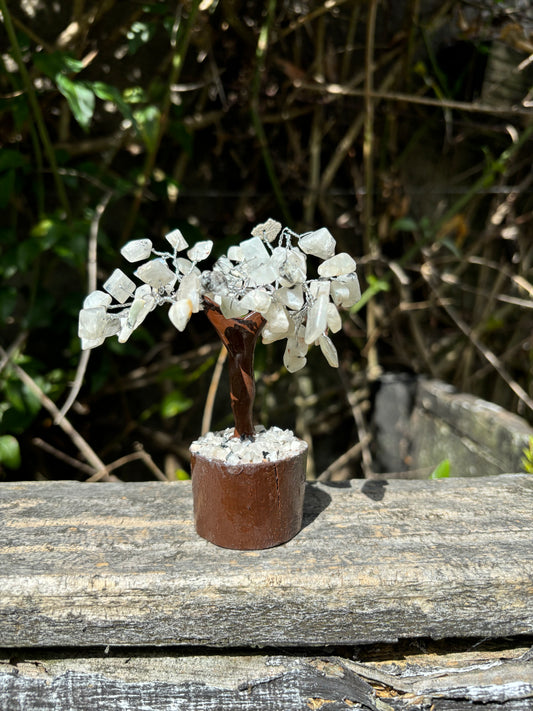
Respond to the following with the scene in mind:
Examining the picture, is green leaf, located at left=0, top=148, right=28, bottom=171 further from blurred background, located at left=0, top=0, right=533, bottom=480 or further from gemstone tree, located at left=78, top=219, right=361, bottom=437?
gemstone tree, located at left=78, top=219, right=361, bottom=437

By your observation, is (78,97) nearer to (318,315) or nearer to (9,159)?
(9,159)

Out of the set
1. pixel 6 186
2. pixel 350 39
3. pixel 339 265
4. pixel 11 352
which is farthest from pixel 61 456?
pixel 350 39

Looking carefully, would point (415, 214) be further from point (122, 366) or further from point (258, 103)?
point (122, 366)

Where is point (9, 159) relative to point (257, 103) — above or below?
below

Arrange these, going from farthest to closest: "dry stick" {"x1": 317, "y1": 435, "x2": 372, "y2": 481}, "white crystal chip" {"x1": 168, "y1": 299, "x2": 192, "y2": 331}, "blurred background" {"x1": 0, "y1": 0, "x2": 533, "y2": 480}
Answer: "dry stick" {"x1": 317, "y1": 435, "x2": 372, "y2": 481} → "blurred background" {"x1": 0, "y1": 0, "x2": 533, "y2": 480} → "white crystal chip" {"x1": 168, "y1": 299, "x2": 192, "y2": 331}

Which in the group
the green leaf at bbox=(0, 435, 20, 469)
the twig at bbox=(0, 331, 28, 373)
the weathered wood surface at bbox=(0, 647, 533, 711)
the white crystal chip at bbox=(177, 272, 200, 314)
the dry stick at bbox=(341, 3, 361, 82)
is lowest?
the green leaf at bbox=(0, 435, 20, 469)

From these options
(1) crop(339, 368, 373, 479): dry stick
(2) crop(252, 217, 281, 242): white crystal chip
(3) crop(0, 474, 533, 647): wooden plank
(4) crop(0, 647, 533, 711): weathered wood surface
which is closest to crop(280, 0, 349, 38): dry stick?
(1) crop(339, 368, 373, 479): dry stick

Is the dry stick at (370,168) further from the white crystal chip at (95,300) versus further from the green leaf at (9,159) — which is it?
the white crystal chip at (95,300)
